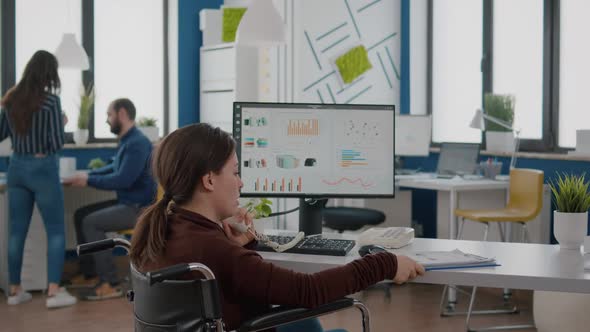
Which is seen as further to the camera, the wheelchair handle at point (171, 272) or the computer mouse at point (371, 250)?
the computer mouse at point (371, 250)

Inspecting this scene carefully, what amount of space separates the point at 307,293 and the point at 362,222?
3.44 m

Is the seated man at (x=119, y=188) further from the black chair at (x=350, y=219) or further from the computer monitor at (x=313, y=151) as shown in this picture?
the computer monitor at (x=313, y=151)

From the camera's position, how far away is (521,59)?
593 centimetres

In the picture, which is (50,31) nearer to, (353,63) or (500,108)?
(353,63)

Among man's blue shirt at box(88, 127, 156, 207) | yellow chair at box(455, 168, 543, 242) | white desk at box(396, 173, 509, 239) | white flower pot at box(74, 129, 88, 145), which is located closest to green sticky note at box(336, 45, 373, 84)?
white desk at box(396, 173, 509, 239)

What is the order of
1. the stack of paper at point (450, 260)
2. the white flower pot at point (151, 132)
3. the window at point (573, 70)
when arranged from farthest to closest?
the white flower pot at point (151, 132) < the window at point (573, 70) < the stack of paper at point (450, 260)

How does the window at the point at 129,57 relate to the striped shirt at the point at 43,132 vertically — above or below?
above

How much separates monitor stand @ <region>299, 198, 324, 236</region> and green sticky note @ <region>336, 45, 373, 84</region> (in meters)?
3.58

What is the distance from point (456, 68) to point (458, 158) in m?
1.11

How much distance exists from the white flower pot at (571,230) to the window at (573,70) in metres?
3.02

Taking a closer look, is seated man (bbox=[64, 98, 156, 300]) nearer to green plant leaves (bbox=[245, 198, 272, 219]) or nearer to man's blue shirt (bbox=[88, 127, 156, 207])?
man's blue shirt (bbox=[88, 127, 156, 207])

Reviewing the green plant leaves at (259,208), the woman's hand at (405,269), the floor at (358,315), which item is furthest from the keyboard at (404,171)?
the woman's hand at (405,269)

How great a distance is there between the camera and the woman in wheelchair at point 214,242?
1.88 metres

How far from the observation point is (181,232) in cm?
193
